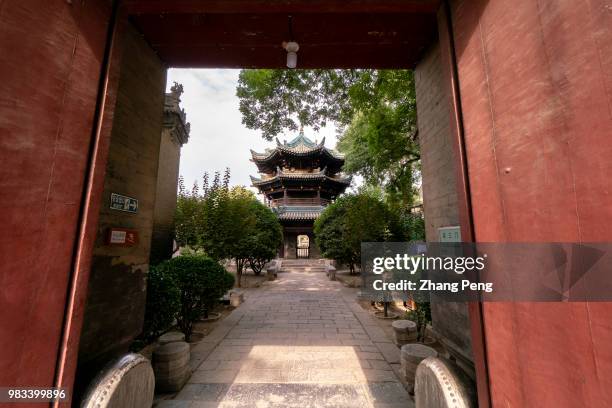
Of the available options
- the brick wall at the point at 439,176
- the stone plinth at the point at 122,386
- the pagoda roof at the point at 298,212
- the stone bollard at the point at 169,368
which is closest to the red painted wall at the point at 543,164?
the brick wall at the point at 439,176

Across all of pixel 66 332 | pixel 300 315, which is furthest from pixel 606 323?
pixel 300 315

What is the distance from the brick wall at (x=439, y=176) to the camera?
2729mm

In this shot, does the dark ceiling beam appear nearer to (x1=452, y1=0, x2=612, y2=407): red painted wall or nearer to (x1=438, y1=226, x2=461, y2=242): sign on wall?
(x1=452, y1=0, x2=612, y2=407): red painted wall

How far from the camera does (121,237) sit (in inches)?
114

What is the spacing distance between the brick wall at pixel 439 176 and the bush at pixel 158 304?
387 cm

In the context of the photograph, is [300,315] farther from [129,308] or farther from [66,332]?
[66,332]

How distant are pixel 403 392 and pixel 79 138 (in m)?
4.34

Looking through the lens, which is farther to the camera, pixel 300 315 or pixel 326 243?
pixel 326 243

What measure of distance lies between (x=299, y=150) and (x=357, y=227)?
48.7 feet

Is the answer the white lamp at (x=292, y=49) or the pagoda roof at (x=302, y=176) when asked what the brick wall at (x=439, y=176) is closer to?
the white lamp at (x=292, y=49)

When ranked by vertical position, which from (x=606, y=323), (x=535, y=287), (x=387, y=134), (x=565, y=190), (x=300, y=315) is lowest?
(x=300, y=315)

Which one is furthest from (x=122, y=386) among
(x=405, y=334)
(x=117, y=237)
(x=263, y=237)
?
(x=263, y=237)

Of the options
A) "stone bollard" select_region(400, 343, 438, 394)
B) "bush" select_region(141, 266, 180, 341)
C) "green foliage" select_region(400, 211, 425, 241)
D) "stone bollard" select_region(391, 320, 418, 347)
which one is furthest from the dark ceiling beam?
"green foliage" select_region(400, 211, 425, 241)

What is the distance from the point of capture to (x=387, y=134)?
26.0ft
